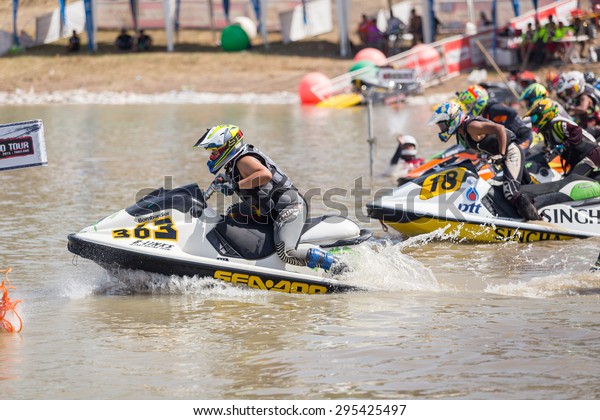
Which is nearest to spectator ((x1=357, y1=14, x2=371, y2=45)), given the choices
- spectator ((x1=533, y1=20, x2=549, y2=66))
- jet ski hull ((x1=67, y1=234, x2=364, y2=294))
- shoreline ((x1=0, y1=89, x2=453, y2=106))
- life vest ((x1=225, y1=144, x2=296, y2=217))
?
shoreline ((x1=0, y1=89, x2=453, y2=106))

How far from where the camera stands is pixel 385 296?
9.55m

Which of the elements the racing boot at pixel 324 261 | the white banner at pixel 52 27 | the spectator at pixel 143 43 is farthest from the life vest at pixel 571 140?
the white banner at pixel 52 27

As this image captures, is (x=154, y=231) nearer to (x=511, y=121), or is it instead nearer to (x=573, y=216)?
(x=573, y=216)

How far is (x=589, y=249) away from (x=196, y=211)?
16.3 feet

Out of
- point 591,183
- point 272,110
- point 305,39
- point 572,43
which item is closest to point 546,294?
point 591,183

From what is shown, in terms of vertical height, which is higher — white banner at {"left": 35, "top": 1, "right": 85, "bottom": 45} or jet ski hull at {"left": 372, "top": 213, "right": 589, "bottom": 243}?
white banner at {"left": 35, "top": 1, "right": 85, "bottom": 45}

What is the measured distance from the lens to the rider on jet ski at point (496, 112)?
1369 centimetres

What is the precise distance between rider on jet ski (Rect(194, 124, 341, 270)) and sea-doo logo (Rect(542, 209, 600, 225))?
3.85 m

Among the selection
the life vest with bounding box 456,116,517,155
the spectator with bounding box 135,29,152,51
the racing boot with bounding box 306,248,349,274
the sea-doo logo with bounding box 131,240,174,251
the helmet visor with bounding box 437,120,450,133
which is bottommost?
the racing boot with bounding box 306,248,349,274

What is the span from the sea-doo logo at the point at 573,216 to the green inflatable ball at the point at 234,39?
26338 millimetres

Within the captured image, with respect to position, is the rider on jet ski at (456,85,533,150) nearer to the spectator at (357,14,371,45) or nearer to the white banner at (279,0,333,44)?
the spectator at (357,14,371,45)

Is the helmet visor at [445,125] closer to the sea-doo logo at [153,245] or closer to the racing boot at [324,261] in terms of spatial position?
the racing boot at [324,261]

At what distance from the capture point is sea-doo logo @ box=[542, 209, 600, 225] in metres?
12.2

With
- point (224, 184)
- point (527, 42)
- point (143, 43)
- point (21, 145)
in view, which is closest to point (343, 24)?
point (527, 42)
